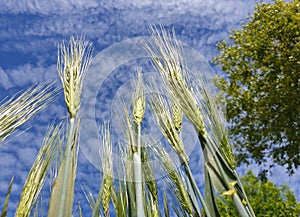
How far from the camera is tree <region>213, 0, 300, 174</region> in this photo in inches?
327

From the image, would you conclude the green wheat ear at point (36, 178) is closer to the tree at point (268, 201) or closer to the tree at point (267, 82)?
the tree at point (267, 82)

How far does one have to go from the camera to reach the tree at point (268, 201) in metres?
13.7

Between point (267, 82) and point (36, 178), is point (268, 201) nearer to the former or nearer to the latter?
point (267, 82)

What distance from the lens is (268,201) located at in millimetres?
14398

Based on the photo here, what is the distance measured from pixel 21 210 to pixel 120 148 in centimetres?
67

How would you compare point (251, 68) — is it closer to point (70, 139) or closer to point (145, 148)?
point (145, 148)

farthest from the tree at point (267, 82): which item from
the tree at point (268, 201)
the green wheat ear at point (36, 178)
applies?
the green wheat ear at point (36, 178)

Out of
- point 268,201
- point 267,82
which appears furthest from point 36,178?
point 268,201

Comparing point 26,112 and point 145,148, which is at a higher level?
point 145,148

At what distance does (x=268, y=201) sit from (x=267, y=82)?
23.6ft

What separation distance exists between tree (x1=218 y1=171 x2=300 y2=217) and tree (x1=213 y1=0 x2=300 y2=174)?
4.65 m

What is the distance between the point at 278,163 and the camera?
902 cm

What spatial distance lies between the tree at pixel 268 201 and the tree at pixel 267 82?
4649 mm

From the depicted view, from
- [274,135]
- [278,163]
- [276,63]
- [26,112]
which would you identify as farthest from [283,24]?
[26,112]
